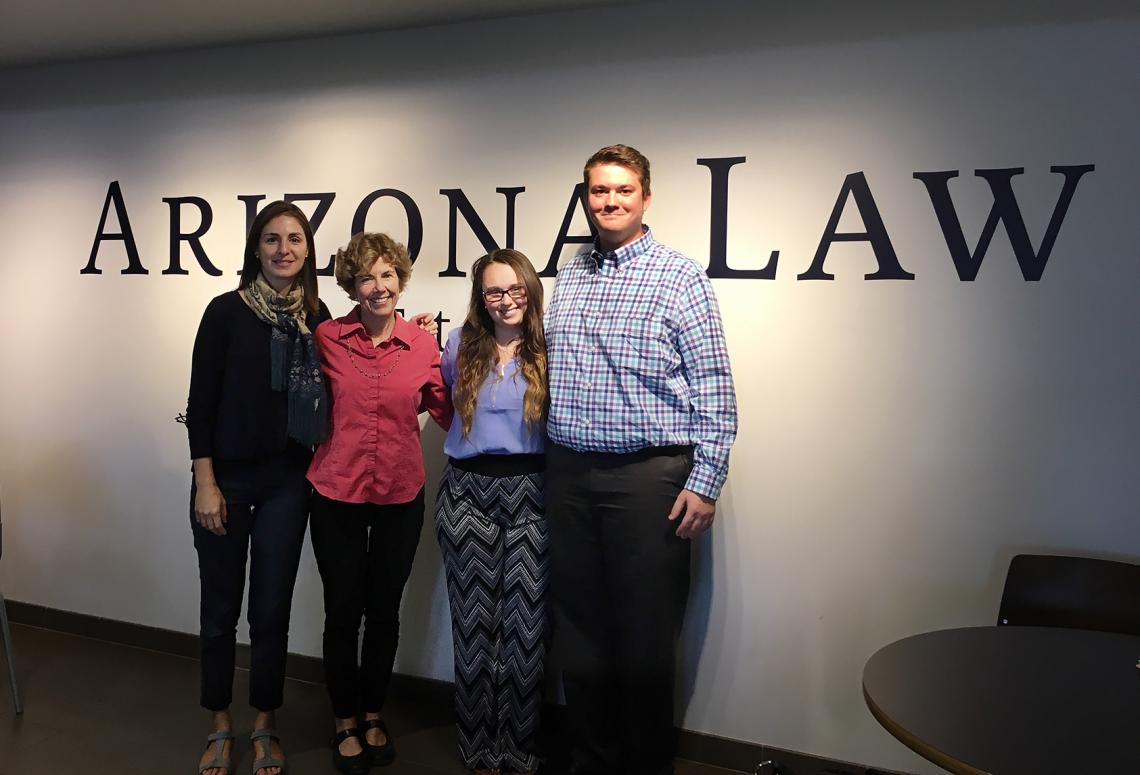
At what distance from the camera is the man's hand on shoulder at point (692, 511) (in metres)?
2.32

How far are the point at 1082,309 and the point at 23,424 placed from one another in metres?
4.33

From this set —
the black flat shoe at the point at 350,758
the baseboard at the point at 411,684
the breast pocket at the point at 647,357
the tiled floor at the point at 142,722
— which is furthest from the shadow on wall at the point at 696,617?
the black flat shoe at the point at 350,758

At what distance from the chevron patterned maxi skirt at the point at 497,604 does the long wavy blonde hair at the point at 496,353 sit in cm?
23

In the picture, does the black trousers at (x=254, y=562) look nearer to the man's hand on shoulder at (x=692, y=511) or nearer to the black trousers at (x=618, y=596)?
the black trousers at (x=618, y=596)

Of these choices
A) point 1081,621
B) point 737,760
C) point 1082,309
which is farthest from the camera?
point 737,760

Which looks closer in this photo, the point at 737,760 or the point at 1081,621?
the point at 1081,621

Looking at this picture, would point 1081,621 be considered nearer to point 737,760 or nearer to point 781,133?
point 737,760

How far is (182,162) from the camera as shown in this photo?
11.5 ft

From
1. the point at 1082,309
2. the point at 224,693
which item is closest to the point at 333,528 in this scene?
the point at 224,693

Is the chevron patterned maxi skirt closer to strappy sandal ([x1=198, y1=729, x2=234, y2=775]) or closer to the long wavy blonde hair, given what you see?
the long wavy blonde hair

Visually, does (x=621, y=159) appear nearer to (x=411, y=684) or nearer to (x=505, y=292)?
(x=505, y=292)

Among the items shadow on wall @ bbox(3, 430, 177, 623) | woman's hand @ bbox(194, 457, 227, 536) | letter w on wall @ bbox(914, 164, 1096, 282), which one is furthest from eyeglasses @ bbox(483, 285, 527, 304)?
shadow on wall @ bbox(3, 430, 177, 623)

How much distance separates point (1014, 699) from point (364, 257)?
1982 millimetres

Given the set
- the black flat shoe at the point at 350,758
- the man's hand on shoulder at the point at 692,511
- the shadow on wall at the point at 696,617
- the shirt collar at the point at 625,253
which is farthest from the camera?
the shadow on wall at the point at 696,617
